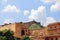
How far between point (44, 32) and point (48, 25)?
79.3 inches

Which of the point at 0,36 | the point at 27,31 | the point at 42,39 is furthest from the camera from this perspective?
the point at 27,31

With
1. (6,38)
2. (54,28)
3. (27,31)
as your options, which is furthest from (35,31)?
(6,38)

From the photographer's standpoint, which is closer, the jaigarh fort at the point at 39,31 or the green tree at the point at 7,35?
the green tree at the point at 7,35

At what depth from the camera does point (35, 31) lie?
47031mm

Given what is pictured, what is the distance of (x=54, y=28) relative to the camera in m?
43.6

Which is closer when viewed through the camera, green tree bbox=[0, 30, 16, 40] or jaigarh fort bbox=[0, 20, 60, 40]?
green tree bbox=[0, 30, 16, 40]

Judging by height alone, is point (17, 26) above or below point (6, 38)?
above

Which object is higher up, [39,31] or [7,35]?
[39,31]

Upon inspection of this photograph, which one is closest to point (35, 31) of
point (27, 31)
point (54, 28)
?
point (27, 31)

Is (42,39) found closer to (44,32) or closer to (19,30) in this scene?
(44,32)

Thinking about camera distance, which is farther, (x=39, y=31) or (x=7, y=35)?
(x=39, y=31)

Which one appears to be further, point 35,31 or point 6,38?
point 35,31

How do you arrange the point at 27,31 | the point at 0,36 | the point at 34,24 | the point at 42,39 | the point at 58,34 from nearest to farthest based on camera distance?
the point at 0,36, the point at 58,34, the point at 42,39, the point at 27,31, the point at 34,24

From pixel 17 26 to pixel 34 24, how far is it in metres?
7.40
